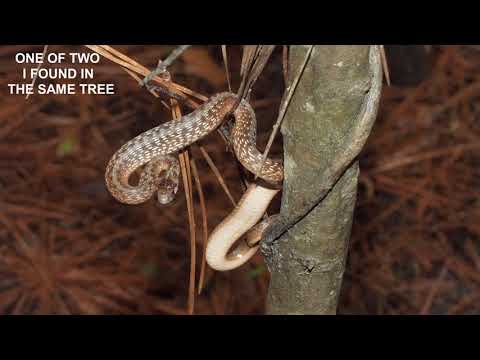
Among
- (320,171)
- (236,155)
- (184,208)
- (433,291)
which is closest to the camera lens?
(320,171)

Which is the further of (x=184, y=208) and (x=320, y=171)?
(x=184, y=208)

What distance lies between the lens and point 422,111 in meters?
1.94

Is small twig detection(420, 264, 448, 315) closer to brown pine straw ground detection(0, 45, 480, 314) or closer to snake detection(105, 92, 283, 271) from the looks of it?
brown pine straw ground detection(0, 45, 480, 314)

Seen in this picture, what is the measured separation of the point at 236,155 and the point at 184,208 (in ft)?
3.73

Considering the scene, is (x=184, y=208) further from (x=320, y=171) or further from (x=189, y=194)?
(x=320, y=171)

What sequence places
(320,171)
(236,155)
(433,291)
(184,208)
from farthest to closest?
(433,291)
(184,208)
(236,155)
(320,171)

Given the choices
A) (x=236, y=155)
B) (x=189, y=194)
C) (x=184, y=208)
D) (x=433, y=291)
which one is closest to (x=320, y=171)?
(x=236, y=155)

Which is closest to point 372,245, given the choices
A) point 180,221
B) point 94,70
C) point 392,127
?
point 392,127

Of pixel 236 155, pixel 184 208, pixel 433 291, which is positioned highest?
pixel 236 155

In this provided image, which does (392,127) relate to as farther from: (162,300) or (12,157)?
(12,157)

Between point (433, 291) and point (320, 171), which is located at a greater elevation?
point (320, 171)

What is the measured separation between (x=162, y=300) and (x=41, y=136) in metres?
0.63

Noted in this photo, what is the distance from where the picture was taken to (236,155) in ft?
2.33

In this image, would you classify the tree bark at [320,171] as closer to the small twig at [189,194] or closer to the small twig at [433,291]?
the small twig at [189,194]
